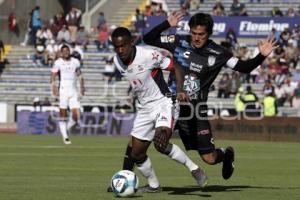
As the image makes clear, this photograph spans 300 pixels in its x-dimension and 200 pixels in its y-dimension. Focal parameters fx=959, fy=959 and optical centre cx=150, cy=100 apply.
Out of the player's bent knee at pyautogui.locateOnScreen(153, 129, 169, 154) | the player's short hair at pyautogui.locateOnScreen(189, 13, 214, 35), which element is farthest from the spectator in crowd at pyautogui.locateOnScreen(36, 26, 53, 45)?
the player's bent knee at pyautogui.locateOnScreen(153, 129, 169, 154)

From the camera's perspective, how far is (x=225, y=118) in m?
32.4

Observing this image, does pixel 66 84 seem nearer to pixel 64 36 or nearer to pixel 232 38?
pixel 232 38

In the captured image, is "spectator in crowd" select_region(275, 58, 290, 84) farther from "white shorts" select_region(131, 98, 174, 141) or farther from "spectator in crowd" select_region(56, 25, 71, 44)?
"white shorts" select_region(131, 98, 174, 141)

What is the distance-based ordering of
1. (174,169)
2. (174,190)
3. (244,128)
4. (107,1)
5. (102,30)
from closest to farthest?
(174,190) → (174,169) → (244,128) → (102,30) → (107,1)

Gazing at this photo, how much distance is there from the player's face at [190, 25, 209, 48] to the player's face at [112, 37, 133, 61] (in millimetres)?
1108

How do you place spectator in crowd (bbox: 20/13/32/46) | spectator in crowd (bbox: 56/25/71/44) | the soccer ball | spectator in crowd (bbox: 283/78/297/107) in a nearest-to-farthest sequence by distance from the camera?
the soccer ball < spectator in crowd (bbox: 283/78/297/107) < spectator in crowd (bbox: 56/25/71/44) < spectator in crowd (bbox: 20/13/32/46)

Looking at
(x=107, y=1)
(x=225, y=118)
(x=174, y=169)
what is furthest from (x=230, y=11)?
(x=174, y=169)

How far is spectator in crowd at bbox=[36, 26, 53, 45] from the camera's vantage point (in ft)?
144

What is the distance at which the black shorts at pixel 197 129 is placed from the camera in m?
12.9

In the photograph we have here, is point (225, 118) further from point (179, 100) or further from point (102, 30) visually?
point (179, 100)

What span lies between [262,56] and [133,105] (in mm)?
23775

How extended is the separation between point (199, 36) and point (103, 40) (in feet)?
99.1

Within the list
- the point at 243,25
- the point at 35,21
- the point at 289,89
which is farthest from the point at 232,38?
the point at 35,21

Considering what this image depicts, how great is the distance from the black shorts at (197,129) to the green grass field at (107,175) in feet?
1.96
